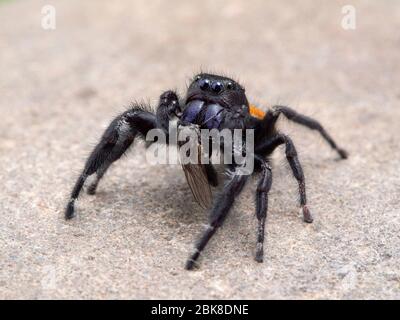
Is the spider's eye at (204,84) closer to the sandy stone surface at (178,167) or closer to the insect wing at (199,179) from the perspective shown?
the insect wing at (199,179)

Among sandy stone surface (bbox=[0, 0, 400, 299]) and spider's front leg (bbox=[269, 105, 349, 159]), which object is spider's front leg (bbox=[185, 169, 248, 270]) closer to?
sandy stone surface (bbox=[0, 0, 400, 299])

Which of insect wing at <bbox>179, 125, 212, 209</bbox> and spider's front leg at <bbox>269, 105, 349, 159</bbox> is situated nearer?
insect wing at <bbox>179, 125, 212, 209</bbox>

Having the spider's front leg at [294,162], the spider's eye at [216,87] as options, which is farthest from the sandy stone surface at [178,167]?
the spider's eye at [216,87]

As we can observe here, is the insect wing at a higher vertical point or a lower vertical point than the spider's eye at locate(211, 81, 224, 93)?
lower

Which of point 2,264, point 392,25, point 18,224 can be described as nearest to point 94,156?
point 18,224

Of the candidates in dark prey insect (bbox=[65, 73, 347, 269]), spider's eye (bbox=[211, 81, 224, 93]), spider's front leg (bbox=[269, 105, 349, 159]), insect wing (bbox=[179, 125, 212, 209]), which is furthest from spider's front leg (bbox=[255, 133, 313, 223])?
insect wing (bbox=[179, 125, 212, 209])

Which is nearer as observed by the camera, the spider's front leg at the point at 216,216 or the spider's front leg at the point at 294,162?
the spider's front leg at the point at 216,216
